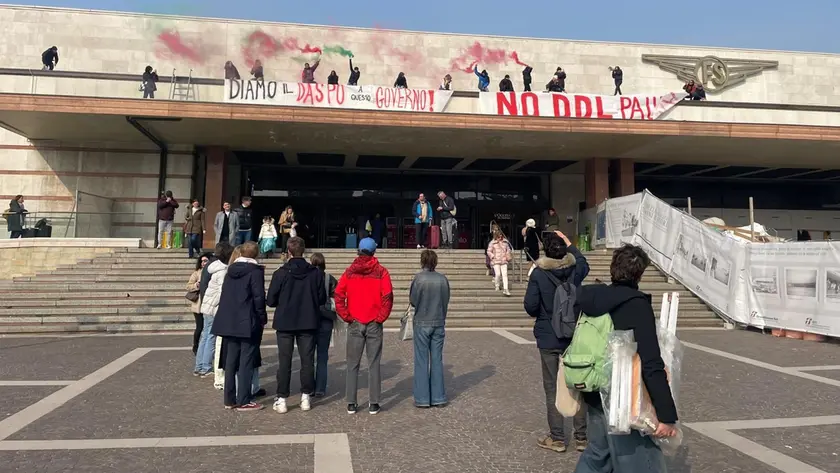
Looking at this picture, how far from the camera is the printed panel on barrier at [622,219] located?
1528 cm

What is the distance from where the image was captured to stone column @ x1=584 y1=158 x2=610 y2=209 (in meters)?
19.0

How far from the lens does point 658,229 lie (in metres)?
14.2

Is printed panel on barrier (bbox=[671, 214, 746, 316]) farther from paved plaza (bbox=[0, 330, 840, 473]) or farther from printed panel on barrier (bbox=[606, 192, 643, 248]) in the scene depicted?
paved plaza (bbox=[0, 330, 840, 473])

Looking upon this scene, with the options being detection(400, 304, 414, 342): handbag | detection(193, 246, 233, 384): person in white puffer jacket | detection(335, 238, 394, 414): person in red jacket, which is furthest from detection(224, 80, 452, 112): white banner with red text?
detection(335, 238, 394, 414): person in red jacket

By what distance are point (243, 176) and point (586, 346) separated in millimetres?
20019

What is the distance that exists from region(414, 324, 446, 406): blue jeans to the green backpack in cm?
251

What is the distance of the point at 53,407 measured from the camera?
5117 mm

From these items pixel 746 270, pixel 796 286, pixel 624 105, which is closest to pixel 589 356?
pixel 796 286

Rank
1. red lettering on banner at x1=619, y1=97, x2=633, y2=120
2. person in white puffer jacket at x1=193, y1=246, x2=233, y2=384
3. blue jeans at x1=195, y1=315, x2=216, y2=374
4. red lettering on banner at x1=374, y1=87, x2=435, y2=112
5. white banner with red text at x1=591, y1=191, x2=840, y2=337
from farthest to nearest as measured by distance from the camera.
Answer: red lettering on banner at x1=619, y1=97, x2=633, y2=120 < red lettering on banner at x1=374, y1=87, x2=435, y2=112 < white banner with red text at x1=591, y1=191, x2=840, y2=337 < blue jeans at x1=195, y1=315, x2=216, y2=374 < person in white puffer jacket at x1=193, y1=246, x2=233, y2=384

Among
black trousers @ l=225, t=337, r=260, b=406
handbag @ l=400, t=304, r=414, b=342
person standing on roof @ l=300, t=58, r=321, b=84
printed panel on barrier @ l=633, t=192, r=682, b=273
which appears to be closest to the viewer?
black trousers @ l=225, t=337, r=260, b=406

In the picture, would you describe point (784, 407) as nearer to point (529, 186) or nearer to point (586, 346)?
point (586, 346)

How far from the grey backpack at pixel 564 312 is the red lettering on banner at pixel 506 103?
12.7 m

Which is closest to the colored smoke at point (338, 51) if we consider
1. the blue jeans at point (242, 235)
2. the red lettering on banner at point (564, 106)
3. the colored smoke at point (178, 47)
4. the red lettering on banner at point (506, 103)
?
the colored smoke at point (178, 47)

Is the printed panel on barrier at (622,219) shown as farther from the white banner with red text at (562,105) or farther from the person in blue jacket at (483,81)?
the person in blue jacket at (483,81)
